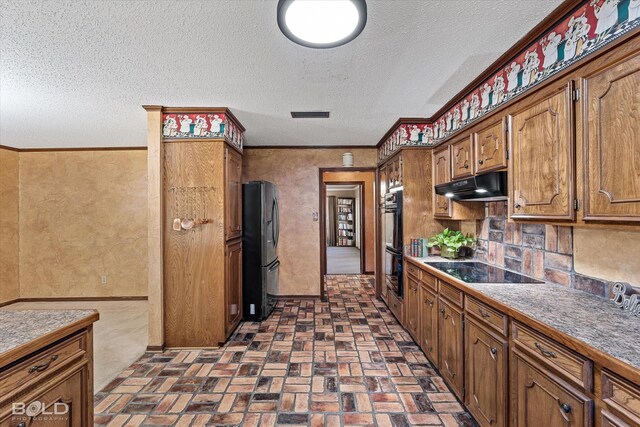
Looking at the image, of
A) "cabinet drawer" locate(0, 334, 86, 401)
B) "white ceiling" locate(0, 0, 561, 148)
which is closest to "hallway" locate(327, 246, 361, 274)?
"white ceiling" locate(0, 0, 561, 148)

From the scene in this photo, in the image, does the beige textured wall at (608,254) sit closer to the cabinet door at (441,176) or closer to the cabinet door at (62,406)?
the cabinet door at (441,176)

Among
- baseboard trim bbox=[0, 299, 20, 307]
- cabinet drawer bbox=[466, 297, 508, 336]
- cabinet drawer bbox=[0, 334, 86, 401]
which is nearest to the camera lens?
cabinet drawer bbox=[0, 334, 86, 401]

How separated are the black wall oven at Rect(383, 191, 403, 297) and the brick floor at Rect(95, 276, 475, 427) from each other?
0.56 m

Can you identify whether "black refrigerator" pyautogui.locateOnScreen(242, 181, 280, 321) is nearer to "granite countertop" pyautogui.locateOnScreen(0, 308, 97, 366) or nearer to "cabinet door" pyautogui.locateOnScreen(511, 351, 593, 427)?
"granite countertop" pyautogui.locateOnScreen(0, 308, 97, 366)

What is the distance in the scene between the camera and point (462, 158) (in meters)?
2.47

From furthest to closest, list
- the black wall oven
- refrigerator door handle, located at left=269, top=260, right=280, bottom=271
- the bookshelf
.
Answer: the bookshelf → refrigerator door handle, located at left=269, top=260, right=280, bottom=271 → the black wall oven

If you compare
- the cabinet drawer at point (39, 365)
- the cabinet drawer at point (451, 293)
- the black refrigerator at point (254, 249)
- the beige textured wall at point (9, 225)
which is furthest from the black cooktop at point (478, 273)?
the beige textured wall at point (9, 225)

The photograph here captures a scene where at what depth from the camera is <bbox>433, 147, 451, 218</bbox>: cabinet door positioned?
2773mm

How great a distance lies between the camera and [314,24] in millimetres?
1479

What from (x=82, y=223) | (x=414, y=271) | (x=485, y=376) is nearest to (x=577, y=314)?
(x=485, y=376)

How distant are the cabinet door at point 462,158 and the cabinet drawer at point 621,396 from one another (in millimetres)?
1627

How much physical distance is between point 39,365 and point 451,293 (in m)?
2.24

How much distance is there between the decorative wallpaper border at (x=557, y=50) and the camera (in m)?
1.19

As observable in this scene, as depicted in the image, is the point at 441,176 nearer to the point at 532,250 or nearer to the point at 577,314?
the point at 532,250
